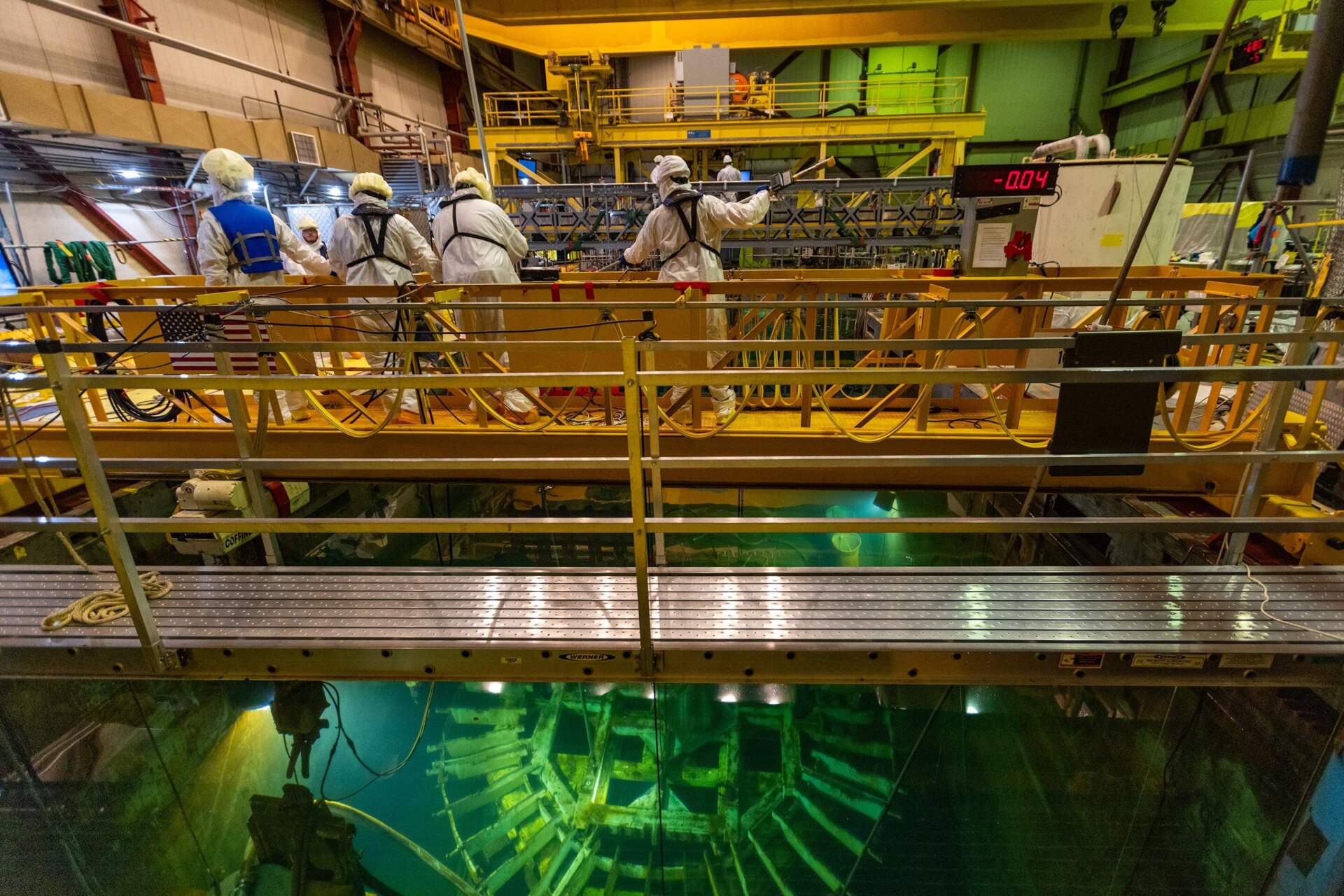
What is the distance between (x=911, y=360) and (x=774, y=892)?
4388 mm

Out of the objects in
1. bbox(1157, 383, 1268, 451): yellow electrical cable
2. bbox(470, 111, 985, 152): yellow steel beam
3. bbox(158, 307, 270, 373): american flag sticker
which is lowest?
bbox(1157, 383, 1268, 451): yellow electrical cable

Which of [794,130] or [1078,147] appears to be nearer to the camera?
[1078,147]

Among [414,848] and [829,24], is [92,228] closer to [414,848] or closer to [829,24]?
[414,848]

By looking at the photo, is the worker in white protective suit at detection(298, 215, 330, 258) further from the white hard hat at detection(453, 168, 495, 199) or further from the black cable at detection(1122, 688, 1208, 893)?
the black cable at detection(1122, 688, 1208, 893)

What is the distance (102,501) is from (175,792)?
1998mm

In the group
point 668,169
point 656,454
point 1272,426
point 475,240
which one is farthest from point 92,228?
point 1272,426

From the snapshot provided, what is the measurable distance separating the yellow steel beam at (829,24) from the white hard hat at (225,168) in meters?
6.32

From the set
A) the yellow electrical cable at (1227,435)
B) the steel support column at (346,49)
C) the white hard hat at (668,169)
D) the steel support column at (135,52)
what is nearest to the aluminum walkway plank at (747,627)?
the yellow electrical cable at (1227,435)

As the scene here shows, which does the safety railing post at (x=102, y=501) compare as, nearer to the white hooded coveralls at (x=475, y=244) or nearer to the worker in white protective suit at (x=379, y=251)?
the worker in white protective suit at (x=379, y=251)

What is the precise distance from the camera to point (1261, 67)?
1084cm

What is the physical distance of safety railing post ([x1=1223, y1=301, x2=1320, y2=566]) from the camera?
261cm

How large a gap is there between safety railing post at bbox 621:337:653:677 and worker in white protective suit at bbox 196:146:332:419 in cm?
383

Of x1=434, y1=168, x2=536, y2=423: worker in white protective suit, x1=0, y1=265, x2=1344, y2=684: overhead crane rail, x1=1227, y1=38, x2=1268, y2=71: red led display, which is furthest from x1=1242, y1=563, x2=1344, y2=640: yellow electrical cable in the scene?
x1=1227, y1=38, x2=1268, y2=71: red led display

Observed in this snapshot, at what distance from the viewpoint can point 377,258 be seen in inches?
198
